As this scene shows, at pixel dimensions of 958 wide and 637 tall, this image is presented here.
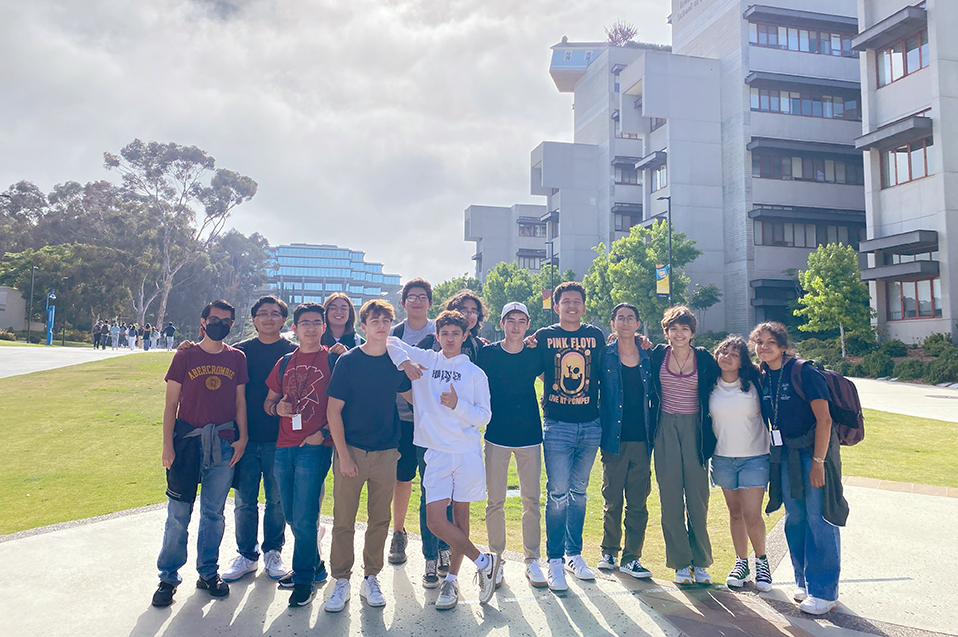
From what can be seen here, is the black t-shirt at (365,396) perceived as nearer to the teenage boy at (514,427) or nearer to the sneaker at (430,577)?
the teenage boy at (514,427)

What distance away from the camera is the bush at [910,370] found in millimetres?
21734

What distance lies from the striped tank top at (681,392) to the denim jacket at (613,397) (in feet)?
0.48

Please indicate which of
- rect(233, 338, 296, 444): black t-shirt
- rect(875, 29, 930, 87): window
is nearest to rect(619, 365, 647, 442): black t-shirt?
rect(233, 338, 296, 444): black t-shirt

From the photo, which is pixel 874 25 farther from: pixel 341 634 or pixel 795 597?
pixel 341 634

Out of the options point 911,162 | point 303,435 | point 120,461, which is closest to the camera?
point 303,435

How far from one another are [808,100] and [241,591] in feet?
149

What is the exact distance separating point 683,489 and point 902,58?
32307 millimetres

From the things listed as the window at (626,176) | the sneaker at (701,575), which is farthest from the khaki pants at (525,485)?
the window at (626,176)

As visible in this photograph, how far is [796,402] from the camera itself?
14.5 ft

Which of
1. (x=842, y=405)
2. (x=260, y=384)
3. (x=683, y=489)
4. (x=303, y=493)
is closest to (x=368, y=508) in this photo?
(x=303, y=493)

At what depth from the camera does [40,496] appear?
6.83 m

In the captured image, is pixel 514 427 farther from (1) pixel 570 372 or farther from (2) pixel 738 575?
(2) pixel 738 575

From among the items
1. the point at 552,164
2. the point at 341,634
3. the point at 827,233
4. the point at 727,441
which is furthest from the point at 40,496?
the point at 552,164

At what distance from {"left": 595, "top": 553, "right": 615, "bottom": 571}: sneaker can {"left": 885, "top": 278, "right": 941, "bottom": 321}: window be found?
2817cm
